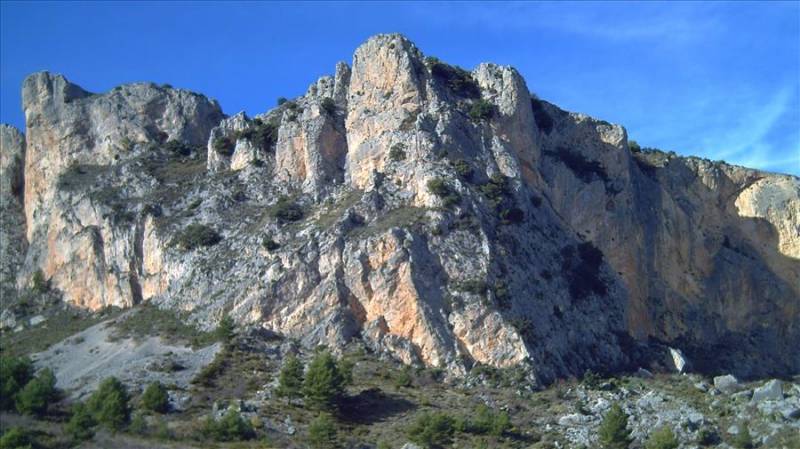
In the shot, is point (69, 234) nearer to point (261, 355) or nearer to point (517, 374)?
point (261, 355)

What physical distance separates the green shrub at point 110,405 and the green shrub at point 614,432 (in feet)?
72.9

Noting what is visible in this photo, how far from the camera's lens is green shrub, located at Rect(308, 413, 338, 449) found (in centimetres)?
6234

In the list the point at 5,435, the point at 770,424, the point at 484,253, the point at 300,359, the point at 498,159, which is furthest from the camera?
the point at 498,159

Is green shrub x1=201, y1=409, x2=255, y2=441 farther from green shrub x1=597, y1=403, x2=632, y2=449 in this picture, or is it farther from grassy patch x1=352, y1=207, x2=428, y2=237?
green shrub x1=597, y1=403, x2=632, y2=449

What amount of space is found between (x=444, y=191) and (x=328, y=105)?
1149 centimetres

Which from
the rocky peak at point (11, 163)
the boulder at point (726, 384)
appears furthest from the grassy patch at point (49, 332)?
the boulder at point (726, 384)

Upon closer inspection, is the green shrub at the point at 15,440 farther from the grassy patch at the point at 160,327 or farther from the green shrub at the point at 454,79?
the green shrub at the point at 454,79

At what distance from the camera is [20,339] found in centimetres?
8119

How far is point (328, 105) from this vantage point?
8412 centimetres

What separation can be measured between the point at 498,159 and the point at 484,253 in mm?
8705

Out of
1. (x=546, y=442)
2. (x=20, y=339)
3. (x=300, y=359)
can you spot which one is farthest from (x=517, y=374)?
(x=20, y=339)

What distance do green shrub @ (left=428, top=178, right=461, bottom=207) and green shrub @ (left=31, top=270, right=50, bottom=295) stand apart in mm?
26930

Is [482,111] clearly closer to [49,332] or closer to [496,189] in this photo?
[496,189]

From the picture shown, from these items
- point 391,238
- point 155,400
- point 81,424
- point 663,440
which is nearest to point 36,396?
point 81,424
